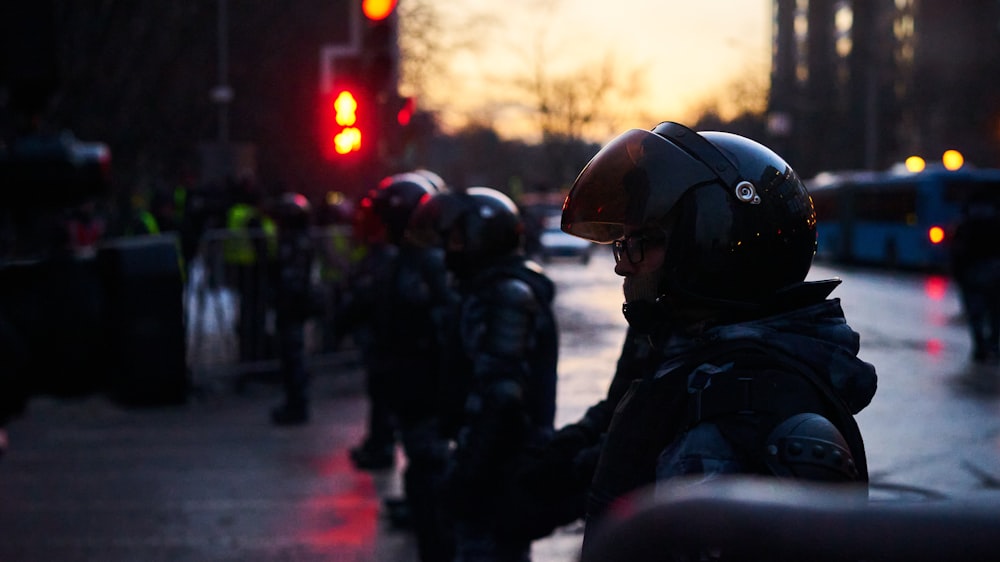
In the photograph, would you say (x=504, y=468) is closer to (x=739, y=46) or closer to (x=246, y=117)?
(x=246, y=117)

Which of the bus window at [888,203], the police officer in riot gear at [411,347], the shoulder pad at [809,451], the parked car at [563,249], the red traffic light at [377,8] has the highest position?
the red traffic light at [377,8]

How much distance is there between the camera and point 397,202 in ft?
21.8

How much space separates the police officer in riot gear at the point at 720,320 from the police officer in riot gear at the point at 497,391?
1.61m

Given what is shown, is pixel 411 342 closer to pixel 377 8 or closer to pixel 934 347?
pixel 377 8

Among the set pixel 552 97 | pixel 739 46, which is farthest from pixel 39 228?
pixel 552 97

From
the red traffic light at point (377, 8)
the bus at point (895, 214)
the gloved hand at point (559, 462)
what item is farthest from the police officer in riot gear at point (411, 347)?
the bus at point (895, 214)

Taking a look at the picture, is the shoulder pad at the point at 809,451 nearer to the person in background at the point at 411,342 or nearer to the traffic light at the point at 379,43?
the person in background at the point at 411,342

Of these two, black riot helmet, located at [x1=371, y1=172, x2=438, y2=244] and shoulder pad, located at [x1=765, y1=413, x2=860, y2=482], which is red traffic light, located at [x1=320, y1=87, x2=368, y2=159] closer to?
black riot helmet, located at [x1=371, y1=172, x2=438, y2=244]

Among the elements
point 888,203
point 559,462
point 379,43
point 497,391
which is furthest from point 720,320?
point 888,203

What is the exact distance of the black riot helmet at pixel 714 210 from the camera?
220 cm

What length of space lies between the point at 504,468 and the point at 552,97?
58298 mm

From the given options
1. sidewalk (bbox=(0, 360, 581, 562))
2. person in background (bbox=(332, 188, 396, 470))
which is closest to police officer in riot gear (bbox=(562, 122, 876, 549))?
sidewalk (bbox=(0, 360, 581, 562))

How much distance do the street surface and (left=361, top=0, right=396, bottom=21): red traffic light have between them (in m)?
2.99

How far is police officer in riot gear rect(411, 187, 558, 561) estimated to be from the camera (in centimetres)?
404
